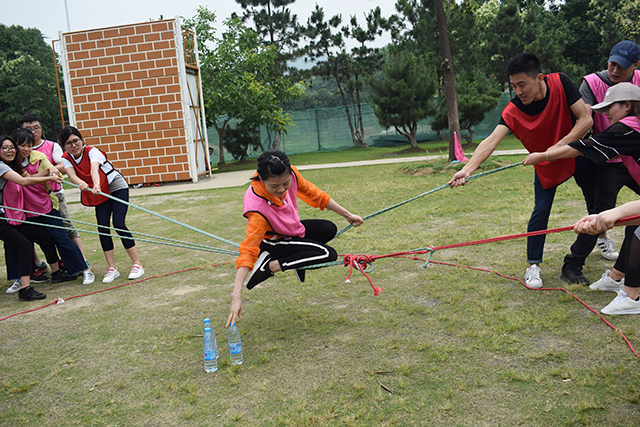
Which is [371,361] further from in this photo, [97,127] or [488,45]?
[488,45]

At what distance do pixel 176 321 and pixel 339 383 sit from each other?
1811mm

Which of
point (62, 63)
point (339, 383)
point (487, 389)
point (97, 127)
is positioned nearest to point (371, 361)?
point (339, 383)

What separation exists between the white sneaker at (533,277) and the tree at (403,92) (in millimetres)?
17900

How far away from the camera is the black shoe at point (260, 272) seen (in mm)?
3510

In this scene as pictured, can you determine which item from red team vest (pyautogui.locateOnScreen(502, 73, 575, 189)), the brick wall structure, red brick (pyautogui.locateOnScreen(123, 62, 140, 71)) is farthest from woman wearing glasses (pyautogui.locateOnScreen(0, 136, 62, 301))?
red brick (pyautogui.locateOnScreen(123, 62, 140, 71))

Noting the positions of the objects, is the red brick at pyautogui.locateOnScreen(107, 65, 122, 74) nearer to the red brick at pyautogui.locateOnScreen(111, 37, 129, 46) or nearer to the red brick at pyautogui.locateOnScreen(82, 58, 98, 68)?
the red brick at pyautogui.locateOnScreen(82, 58, 98, 68)

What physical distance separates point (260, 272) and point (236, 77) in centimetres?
1832

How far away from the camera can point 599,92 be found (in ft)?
13.5

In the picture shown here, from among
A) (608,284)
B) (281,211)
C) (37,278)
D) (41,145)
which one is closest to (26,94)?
(41,145)

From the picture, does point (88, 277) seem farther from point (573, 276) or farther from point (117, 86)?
point (117, 86)

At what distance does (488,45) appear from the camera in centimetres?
2714

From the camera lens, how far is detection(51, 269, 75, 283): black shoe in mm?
5672

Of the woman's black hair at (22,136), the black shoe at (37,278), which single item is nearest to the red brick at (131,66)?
the woman's black hair at (22,136)

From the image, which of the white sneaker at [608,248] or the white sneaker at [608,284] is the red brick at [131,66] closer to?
the white sneaker at [608,248]
